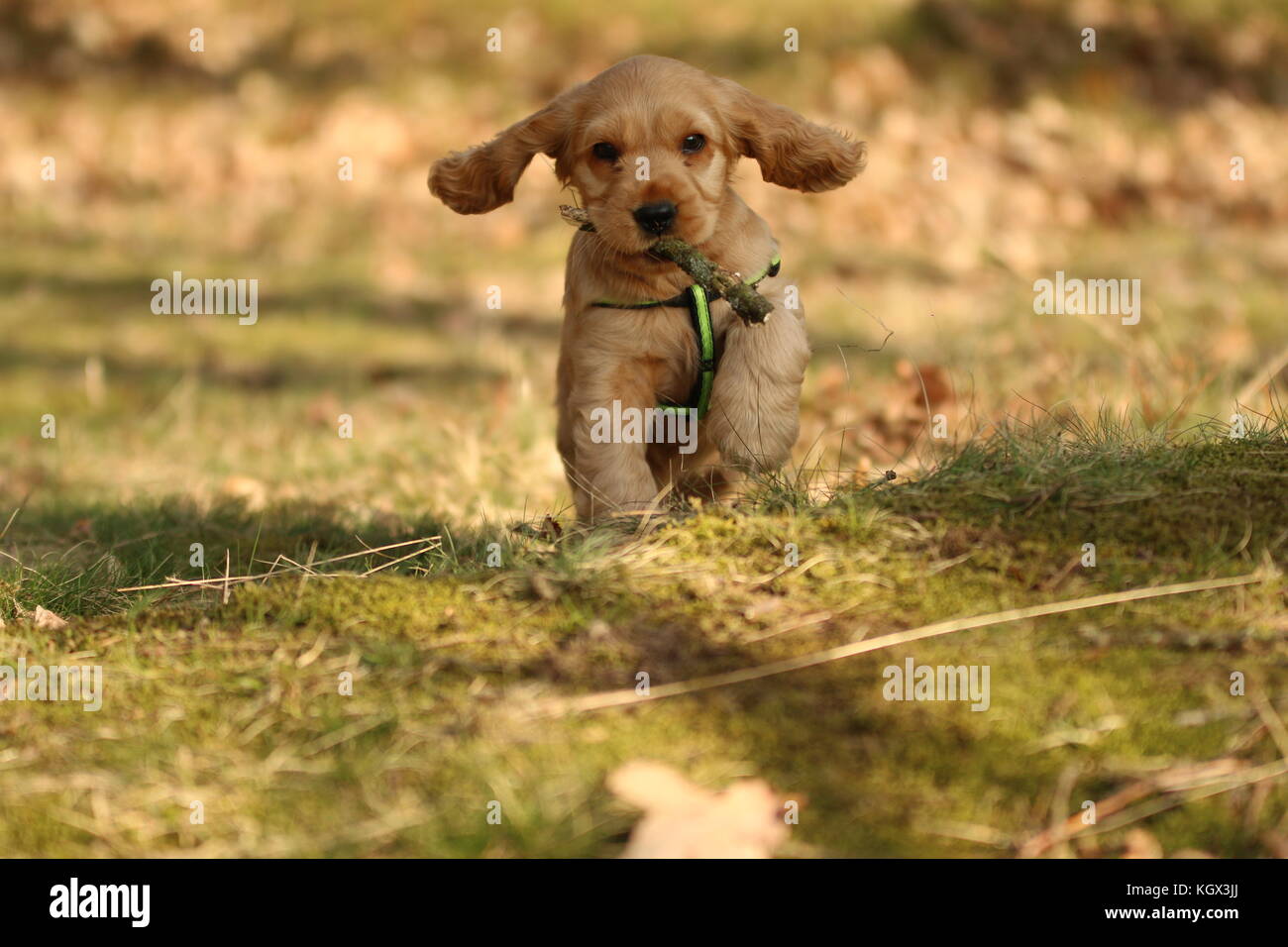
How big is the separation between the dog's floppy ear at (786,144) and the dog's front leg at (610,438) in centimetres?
69

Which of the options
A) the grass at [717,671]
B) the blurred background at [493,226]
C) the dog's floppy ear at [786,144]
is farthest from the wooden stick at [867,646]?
the dog's floppy ear at [786,144]

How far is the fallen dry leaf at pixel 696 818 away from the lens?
1.81 m

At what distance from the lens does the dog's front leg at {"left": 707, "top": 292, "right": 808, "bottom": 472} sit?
325 cm

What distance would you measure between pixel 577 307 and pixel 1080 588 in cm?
157

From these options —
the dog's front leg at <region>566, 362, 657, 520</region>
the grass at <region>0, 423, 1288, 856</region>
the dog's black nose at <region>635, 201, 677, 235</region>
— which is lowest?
the grass at <region>0, 423, 1288, 856</region>

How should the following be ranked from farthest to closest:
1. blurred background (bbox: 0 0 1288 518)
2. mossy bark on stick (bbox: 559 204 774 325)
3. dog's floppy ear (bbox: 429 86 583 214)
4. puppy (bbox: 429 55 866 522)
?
blurred background (bbox: 0 0 1288 518), dog's floppy ear (bbox: 429 86 583 214), puppy (bbox: 429 55 866 522), mossy bark on stick (bbox: 559 204 774 325)

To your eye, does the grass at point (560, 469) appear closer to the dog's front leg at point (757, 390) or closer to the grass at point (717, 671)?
the grass at point (717, 671)

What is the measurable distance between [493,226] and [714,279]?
19.4 ft

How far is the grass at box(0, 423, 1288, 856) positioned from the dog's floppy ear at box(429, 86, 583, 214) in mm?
1176

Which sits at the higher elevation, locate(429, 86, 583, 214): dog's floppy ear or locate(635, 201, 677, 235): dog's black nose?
locate(429, 86, 583, 214): dog's floppy ear

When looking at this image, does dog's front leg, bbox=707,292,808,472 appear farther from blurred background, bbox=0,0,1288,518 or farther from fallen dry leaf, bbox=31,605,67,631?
fallen dry leaf, bbox=31,605,67,631

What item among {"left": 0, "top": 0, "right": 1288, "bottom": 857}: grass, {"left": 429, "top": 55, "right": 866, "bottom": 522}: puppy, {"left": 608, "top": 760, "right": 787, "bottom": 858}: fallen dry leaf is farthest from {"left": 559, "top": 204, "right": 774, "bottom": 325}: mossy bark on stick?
{"left": 608, "top": 760, "right": 787, "bottom": 858}: fallen dry leaf

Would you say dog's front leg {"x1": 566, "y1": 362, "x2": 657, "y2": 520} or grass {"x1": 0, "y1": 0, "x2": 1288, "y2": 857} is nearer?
grass {"x1": 0, "y1": 0, "x2": 1288, "y2": 857}

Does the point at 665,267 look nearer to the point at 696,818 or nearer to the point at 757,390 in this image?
the point at 757,390
